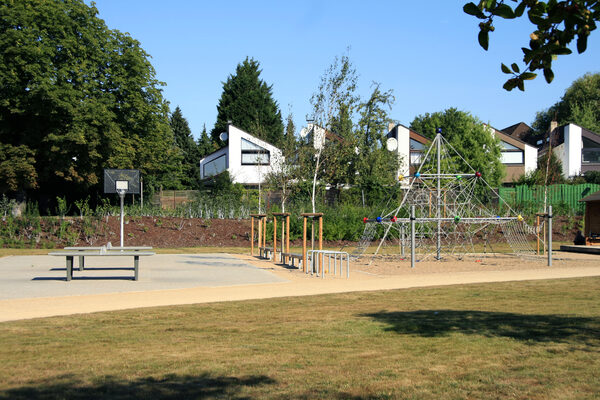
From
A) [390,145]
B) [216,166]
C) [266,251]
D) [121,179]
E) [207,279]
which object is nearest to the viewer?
[207,279]

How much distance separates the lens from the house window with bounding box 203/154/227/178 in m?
52.5

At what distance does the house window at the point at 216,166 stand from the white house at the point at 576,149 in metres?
30.9

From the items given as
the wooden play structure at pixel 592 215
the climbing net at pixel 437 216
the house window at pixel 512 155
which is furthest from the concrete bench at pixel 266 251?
the house window at pixel 512 155

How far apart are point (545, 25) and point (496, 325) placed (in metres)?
4.59

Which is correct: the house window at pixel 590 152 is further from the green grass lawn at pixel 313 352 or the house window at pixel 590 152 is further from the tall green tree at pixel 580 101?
the green grass lawn at pixel 313 352

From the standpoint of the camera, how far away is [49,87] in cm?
3088

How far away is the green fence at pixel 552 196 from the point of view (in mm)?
34000

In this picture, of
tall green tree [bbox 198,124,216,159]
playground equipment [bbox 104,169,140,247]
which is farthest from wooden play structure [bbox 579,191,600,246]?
tall green tree [bbox 198,124,216,159]

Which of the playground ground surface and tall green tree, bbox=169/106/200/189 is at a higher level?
tall green tree, bbox=169/106/200/189

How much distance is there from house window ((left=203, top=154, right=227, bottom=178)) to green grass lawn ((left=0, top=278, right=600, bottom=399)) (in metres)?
41.3

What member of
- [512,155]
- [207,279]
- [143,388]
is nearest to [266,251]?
[207,279]

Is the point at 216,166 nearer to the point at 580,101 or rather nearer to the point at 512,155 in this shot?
Answer: the point at 512,155

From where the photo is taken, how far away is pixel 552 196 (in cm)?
3519

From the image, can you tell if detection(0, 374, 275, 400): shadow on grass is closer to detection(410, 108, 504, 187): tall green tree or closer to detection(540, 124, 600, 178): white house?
detection(410, 108, 504, 187): tall green tree
